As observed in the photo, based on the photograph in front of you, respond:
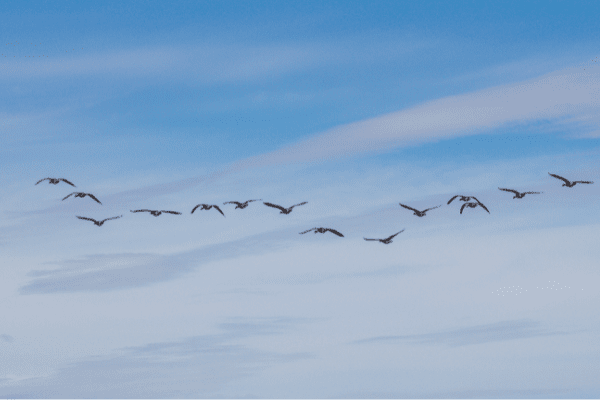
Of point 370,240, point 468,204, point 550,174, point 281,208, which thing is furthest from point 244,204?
point 550,174

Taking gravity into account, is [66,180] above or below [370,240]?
above

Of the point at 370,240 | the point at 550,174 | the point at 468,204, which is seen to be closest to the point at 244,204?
the point at 370,240

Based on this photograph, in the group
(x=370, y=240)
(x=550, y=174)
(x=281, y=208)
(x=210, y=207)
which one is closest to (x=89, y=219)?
(x=210, y=207)

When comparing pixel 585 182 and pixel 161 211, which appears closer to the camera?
pixel 585 182

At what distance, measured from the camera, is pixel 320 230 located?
121 m

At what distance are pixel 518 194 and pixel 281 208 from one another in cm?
3020

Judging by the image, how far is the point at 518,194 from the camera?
118m

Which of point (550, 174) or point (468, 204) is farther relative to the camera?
point (468, 204)

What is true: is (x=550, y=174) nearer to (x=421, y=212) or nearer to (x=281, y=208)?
(x=421, y=212)

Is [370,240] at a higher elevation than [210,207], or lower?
lower

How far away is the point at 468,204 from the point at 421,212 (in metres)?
6.09

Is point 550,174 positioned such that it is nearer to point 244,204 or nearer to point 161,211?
point 244,204

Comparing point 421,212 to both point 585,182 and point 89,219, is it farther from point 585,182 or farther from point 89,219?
point 89,219

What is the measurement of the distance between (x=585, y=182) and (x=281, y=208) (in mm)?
37608
